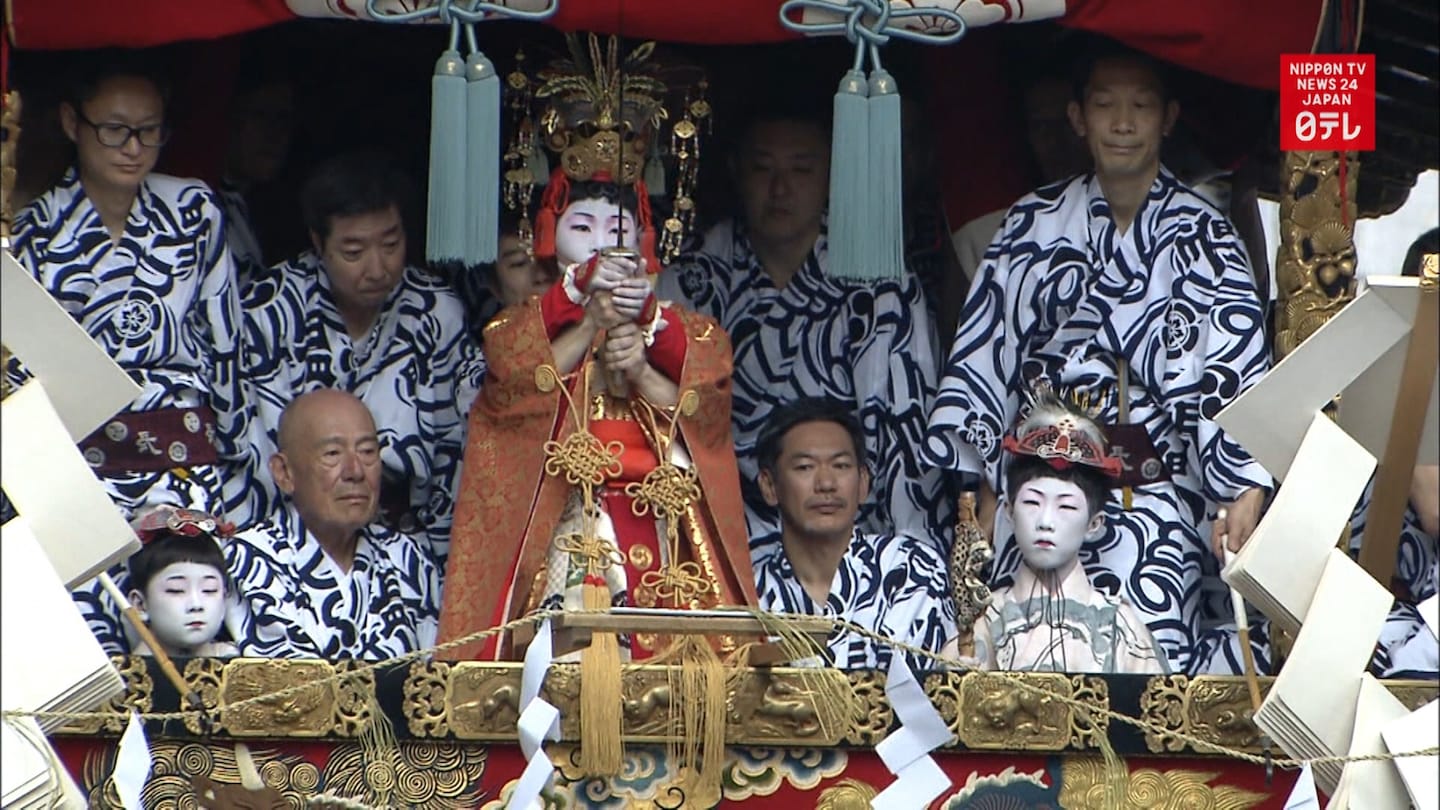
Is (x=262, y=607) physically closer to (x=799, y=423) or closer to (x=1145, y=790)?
(x=799, y=423)

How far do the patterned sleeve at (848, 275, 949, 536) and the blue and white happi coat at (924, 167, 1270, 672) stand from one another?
15 centimetres

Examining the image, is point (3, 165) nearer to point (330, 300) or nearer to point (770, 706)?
point (330, 300)

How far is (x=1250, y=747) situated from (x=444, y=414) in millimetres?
2185

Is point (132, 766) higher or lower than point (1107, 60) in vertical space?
lower

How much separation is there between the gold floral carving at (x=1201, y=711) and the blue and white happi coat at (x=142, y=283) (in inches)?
88.0

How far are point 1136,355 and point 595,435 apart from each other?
1.34 m

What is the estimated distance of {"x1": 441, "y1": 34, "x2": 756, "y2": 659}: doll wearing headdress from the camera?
7918mm

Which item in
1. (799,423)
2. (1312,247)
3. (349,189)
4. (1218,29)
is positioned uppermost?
(1218,29)

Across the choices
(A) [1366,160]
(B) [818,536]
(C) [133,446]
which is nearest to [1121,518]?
(B) [818,536]

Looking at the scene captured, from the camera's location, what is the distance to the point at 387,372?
28.3 feet

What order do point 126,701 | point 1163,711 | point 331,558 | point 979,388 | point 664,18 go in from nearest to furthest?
point 126,701 → point 1163,711 → point 664,18 → point 331,558 → point 979,388

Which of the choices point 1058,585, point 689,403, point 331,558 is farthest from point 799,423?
point 331,558

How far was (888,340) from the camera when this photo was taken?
8773 millimetres

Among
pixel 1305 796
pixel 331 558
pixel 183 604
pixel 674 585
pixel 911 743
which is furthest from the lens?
pixel 331 558
